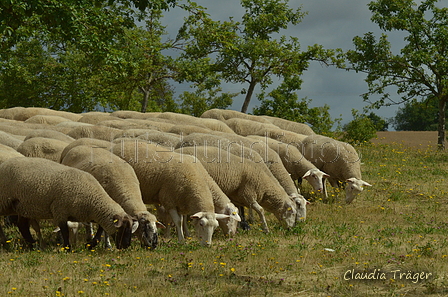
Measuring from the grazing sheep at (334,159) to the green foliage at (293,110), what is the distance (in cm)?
1737

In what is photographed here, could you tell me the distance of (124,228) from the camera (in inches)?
393

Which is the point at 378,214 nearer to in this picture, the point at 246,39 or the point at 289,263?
the point at 289,263

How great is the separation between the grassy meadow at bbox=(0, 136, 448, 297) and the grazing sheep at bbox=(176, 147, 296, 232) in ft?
1.54

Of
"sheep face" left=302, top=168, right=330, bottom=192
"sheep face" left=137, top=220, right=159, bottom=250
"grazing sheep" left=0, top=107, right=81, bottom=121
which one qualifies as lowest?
"sheep face" left=137, top=220, right=159, bottom=250

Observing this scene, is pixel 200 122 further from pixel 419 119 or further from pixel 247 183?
pixel 419 119

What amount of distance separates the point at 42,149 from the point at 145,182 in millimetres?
3175

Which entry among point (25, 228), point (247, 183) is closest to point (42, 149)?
point (25, 228)

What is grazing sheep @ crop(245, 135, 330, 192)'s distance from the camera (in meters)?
16.4

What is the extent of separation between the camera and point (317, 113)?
1415 inches

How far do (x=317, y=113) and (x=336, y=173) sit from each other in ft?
60.6

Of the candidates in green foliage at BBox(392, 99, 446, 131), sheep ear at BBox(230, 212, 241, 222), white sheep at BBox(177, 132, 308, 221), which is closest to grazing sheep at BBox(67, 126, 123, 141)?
white sheep at BBox(177, 132, 308, 221)

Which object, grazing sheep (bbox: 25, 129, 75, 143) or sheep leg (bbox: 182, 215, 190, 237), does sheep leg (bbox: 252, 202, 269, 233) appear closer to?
sheep leg (bbox: 182, 215, 190, 237)

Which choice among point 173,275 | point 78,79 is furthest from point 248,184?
point 78,79

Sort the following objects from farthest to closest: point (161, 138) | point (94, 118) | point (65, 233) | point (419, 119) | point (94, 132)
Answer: point (419, 119)
point (94, 118)
point (94, 132)
point (161, 138)
point (65, 233)
